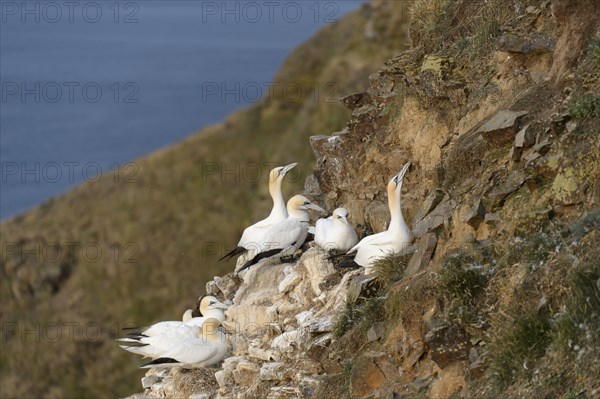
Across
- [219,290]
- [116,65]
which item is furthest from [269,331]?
[116,65]

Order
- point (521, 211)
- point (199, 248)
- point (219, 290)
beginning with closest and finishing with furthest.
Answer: point (521, 211) → point (219, 290) → point (199, 248)

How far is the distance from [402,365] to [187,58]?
12778cm

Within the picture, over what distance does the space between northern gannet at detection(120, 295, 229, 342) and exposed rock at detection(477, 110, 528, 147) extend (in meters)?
4.24

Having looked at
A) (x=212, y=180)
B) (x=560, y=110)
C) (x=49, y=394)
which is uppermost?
(x=560, y=110)

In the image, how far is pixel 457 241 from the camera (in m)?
11.5

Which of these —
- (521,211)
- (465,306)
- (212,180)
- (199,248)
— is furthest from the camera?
(212,180)

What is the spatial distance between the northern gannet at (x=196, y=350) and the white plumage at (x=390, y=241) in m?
1.97

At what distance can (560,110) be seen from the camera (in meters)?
11.3

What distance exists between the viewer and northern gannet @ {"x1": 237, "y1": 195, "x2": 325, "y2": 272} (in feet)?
47.8

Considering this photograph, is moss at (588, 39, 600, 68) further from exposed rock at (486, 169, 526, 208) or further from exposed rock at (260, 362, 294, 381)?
exposed rock at (260, 362, 294, 381)

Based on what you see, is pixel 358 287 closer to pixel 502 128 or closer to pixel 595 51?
pixel 502 128

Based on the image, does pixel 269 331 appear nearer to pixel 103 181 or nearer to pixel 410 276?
pixel 410 276

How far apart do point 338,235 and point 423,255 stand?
2249mm

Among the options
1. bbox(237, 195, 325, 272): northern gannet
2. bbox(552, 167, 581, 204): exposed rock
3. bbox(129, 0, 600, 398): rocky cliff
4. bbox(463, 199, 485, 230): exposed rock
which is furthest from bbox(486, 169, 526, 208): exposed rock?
bbox(237, 195, 325, 272): northern gannet
